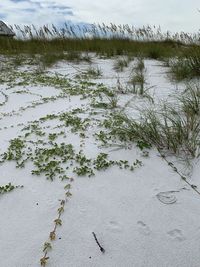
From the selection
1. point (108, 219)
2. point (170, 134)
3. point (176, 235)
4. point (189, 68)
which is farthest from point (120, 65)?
point (176, 235)

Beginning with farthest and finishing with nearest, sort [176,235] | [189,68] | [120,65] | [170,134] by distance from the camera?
[120,65]
[189,68]
[170,134]
[176,235]

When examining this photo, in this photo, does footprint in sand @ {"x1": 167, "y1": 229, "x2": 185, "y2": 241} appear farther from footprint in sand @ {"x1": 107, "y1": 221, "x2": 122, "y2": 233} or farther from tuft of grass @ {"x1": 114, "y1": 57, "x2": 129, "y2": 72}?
tuft of grass @ {"x1": 114, "y1": 57, "x2": 129, "y2": 72}

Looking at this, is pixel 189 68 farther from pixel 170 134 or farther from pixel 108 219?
pixel 108 219

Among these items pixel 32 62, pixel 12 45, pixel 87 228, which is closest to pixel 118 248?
pixel 87 228

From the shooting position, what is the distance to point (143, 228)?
2.20 metres

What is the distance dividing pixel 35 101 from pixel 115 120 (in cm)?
168

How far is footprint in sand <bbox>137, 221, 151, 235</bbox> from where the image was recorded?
2.16 meters

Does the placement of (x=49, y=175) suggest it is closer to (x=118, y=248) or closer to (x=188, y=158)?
(x=118, y=248)

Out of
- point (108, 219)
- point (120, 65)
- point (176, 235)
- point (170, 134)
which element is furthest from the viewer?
point (120, 65)

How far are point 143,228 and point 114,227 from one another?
20 cm

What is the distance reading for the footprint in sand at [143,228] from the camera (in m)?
2.16

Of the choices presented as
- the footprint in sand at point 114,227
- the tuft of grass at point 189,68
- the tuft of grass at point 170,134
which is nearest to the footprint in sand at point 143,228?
the footprint in sand at point 114,227

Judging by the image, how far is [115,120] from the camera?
3.94 metres

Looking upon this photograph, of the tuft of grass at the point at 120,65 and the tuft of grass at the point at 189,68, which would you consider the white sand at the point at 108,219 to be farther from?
the tuft of grass at the point at 120,65
